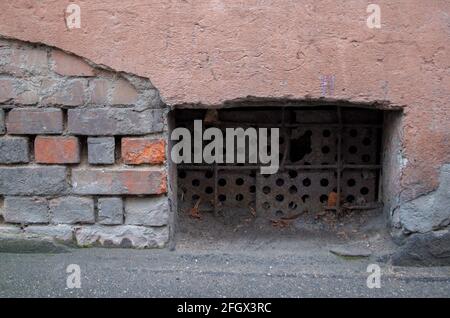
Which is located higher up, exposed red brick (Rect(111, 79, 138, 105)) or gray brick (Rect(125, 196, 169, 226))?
exposed red brick (Rect(111, 79, 138, 105))

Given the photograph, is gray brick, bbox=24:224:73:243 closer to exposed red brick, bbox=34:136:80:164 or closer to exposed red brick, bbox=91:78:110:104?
exposed red brick, bbox=34:136:80:164

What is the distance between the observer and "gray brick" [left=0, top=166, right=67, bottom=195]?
2.64 m

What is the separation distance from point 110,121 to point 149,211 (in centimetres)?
53

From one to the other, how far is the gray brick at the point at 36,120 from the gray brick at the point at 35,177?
0.66 feet

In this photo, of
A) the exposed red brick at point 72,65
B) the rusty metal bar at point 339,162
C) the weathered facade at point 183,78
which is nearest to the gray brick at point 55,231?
the weathered facade at point 183,78

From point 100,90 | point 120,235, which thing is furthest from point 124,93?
point 120,235

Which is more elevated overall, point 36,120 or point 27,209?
point 36,120

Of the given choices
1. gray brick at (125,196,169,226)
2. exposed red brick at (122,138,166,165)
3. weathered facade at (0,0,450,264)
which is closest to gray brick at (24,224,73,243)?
weathered facade at (0,0,450,264)

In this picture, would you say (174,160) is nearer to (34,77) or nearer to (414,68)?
(34,77)

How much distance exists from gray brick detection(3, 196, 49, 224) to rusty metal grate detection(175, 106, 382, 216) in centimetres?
83

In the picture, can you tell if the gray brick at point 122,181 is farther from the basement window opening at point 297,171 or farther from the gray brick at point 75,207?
the basement window opening at point 297,171

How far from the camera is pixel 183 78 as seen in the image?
2.56 meters

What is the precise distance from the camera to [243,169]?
306 centimetres

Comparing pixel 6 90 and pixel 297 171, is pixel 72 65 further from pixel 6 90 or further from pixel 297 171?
pixel 297 171
